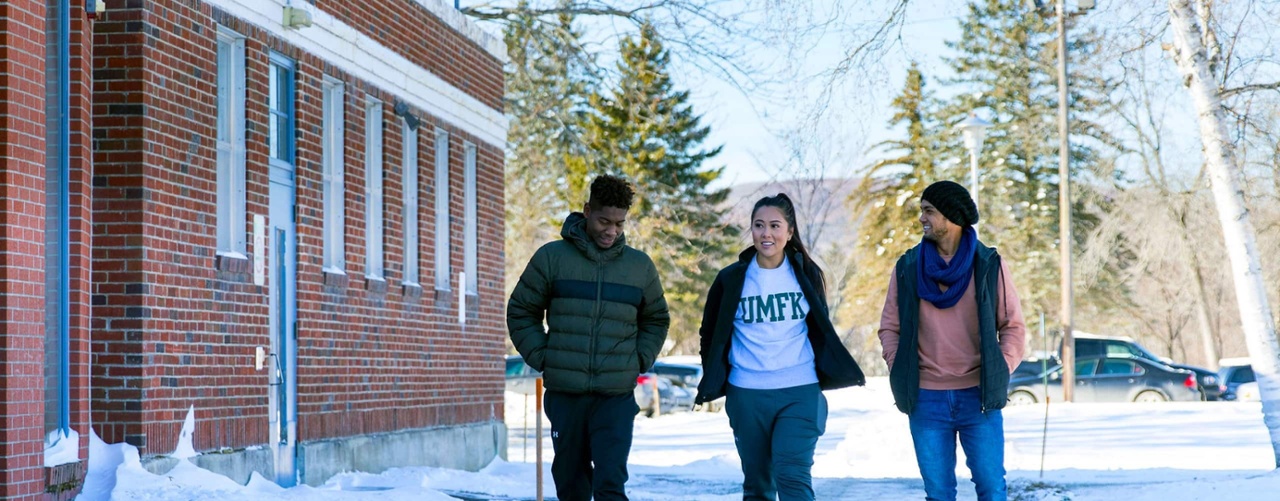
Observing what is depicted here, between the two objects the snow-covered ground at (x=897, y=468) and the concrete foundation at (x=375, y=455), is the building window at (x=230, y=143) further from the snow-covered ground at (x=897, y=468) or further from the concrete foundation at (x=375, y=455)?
the snow-covered ground at (x=897, y=468)

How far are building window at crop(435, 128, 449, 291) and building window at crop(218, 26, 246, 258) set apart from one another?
5045 millimetres

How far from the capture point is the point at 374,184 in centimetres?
1554

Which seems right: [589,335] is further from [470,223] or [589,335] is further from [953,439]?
[470,223]

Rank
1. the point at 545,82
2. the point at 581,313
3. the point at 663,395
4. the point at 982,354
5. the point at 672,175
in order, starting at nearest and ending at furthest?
the point at 982,354 → the point at 581,313 → the point at 545,82 → the point at 663,395 → the point at 672,175

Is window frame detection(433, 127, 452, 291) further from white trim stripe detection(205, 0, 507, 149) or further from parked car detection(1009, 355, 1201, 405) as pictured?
parked car detection(1009, 355, 1201, 405)

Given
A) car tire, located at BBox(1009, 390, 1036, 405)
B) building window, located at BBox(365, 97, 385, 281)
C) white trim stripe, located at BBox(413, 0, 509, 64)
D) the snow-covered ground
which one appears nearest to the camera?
the snow-covered ground

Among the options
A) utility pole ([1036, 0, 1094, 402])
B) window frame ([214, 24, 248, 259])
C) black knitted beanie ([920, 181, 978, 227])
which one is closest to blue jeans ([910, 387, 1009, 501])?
black knitted beanie ([920, 181, 978, 227])

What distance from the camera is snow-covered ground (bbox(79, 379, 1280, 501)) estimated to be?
1104 cm

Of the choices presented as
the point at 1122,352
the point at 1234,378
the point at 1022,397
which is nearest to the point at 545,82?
the point at 1022,397

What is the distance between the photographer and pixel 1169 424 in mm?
24547

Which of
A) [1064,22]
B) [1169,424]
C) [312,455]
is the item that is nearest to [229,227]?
[312,455]

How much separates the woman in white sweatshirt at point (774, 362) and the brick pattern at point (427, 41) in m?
7.53

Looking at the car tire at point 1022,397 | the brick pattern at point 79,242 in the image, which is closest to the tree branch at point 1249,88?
the brick pattern at point 79,242

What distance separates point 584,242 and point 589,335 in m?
0.42
